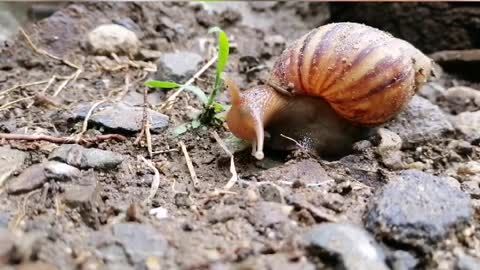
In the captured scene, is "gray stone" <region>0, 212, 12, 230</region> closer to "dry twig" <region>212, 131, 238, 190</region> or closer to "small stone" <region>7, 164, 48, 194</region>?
"small stone" <region>7, 164, 48, 194</region>

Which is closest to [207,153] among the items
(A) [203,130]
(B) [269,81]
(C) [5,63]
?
(A) [203,130]

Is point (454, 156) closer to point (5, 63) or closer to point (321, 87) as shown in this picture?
point (321, 87)

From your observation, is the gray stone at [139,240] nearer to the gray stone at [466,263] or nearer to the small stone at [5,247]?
the small stone at [5,247]

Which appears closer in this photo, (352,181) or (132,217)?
(132,217)

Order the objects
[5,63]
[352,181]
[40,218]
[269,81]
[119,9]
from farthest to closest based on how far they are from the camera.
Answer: [119,9], [5,63], [269,81], [352,181], [40,218]

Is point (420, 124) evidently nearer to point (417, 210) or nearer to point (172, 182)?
point (417, 210)

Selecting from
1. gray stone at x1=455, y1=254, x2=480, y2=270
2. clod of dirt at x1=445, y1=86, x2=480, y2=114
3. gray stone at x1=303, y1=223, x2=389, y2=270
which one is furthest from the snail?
gray stone at x1=455, y1=254, x2=480, y2=270
